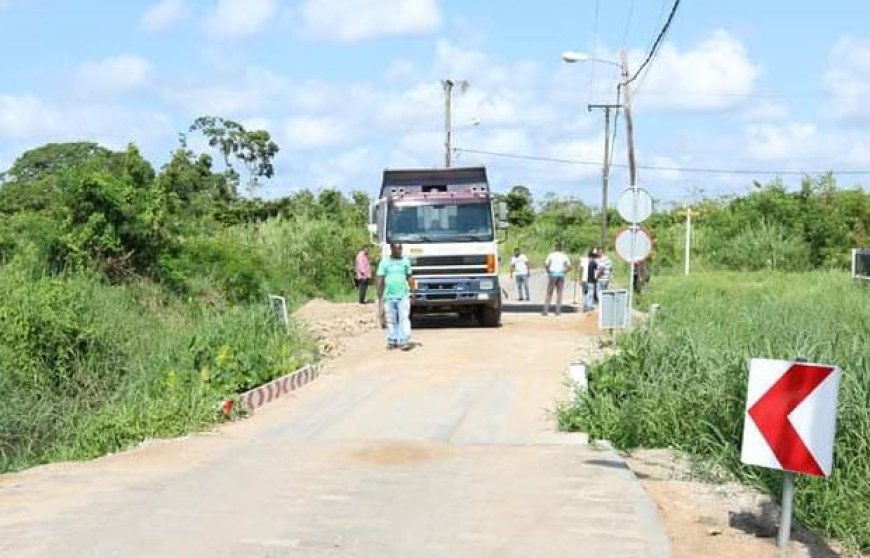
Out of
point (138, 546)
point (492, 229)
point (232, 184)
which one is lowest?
point (138, 546)

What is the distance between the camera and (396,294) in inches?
723

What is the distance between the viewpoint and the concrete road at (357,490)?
284 inches

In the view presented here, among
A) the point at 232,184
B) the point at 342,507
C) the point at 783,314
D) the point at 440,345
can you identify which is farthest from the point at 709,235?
the point at 342,507

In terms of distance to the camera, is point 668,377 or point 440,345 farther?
point 440,345

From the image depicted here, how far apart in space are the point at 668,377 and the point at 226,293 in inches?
618

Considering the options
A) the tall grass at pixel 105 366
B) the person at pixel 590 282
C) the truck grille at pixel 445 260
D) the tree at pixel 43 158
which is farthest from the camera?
the tree at pixel 43 158

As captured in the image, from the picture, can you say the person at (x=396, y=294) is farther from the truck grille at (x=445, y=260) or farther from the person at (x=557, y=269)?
the person at (x=557, y=269)

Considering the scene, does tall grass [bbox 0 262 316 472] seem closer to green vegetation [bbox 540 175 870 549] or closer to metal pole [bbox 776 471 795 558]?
green vegetation [bbox 540 175 870 549]

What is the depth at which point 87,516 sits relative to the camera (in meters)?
7.90

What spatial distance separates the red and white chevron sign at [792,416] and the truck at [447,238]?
1541 centimetres

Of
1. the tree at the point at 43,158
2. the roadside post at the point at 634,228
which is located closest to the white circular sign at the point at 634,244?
the roadside post at the point at 634,228

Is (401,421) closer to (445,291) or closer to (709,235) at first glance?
(445,291)

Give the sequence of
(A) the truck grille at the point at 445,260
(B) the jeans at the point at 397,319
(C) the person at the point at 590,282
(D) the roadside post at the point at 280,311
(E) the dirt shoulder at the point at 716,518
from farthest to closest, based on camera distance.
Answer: (C) the person at the point at 590,282 → (A) the truck grille at the point at 445,260 → (B) the jeans at the point at 397,319 → (D) the roadside post at the point at 280,311 → (E) the dirt shoulder at the point at 716,518

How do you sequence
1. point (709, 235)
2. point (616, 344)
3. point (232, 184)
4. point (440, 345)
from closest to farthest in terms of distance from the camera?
point (616, 344) → point (440, 345) → point (709, 235) → point (232, 184)
